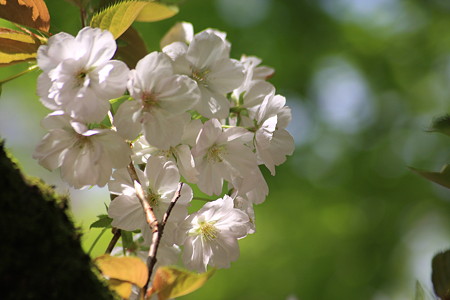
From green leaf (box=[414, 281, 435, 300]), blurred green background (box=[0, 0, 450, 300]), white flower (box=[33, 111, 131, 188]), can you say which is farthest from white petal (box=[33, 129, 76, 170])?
blurred green background (box=[0, 0, 450, 300])

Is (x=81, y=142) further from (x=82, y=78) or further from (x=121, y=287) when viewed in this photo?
(x=121, y=287)

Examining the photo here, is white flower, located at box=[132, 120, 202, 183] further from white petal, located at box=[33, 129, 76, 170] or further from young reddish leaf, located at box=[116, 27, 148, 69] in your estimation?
young reddish leaf, located at box=[116, 27, 148, 69]

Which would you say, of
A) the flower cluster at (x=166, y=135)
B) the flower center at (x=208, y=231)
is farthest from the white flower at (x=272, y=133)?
the flower center at (x=208, y=231)

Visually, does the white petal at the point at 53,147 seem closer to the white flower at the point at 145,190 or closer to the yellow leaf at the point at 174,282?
the white flower at the point at 145,190

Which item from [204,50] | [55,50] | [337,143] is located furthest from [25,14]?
[337,143]

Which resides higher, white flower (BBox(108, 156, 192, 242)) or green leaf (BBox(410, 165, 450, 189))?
green leaf (BBox(410, 165, 450, 189))

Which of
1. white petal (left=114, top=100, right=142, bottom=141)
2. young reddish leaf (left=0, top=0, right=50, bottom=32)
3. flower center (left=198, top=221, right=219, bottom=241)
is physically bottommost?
flower center (left=198, top=221, right=219, bottom=241)
